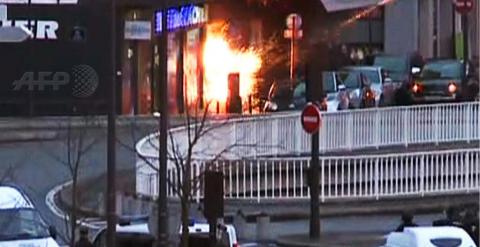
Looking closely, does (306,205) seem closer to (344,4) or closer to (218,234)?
(218,234)

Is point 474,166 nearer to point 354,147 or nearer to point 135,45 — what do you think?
point 354,147

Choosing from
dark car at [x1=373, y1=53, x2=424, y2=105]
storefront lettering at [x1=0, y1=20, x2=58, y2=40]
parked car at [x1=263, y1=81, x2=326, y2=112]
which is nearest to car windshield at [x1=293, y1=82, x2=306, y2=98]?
parked car at [x1=263, y1=81, x2=326, y2=112]

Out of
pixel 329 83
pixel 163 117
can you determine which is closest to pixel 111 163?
pixel 163 117

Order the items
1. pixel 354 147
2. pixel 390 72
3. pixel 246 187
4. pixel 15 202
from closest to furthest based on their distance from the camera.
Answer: pixel 15 202, pixel 246 187, pixel 354 147, pixel 390 72

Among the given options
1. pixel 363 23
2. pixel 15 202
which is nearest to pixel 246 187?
pixel 15 202

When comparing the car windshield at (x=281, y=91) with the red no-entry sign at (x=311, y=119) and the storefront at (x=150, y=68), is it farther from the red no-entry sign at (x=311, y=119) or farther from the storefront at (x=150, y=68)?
the red no-entry sign at (x=311, y=119)

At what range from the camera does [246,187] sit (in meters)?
30.8

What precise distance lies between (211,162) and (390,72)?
27.5 metres

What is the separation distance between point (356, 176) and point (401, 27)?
44.9 metres

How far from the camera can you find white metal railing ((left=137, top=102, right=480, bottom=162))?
3183 centimetres

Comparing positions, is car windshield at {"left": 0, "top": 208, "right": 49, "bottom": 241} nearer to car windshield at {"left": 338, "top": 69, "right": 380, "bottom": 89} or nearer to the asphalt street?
the asphalt street

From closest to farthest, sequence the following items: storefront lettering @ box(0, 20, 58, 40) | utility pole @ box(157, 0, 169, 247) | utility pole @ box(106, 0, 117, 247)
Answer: utility pole @ box(106, 0, 117, 247) → utility pole @ box(157, 0, 169, 247) → storefront lettering @ box(0, 20, 58, 40)

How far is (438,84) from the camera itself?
47.8m

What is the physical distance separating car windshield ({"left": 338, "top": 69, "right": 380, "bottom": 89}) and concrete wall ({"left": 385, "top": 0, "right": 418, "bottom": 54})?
22.8m
